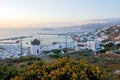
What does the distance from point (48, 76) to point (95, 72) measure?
3.15ft

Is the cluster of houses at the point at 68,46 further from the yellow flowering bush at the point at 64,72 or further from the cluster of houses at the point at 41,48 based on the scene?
the yellow flowering bush at the point at 64,72

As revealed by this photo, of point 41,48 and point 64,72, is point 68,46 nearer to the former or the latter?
point 41,48

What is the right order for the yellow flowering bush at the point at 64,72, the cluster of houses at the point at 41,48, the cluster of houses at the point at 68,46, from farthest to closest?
the cluster of houses at the point at 68,46 < the cluster of houses at the point at 41,48 < the yellow flowering bush at the point at 64,72

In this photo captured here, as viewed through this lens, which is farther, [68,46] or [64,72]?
[68,46]

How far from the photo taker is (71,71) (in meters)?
5.38

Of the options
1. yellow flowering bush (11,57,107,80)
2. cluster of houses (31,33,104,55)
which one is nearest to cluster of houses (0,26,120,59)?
cluster of houses (31,33,104,55)

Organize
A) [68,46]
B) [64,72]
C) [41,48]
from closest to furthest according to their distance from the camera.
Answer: [64,72], [41,48], [68,46]

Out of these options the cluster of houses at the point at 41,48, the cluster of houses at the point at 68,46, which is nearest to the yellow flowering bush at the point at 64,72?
the cluster of houses at the point at 41,48

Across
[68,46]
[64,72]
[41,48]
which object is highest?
[64,72]

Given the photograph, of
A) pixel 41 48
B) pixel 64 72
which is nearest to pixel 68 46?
pixel 41 48

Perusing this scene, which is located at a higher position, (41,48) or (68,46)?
(41,48)

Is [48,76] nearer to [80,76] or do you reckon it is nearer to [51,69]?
→ [51,69]

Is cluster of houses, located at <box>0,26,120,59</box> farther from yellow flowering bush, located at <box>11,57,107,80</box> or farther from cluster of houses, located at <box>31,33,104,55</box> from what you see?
yellow flowering bush, located at <box>11,57,107,80</box>

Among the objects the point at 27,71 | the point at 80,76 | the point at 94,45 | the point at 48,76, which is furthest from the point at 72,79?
the point at 94,45
